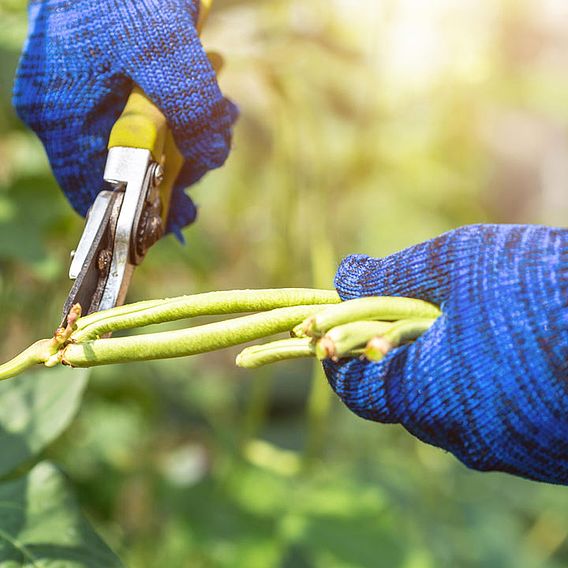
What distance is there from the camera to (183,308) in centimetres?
36

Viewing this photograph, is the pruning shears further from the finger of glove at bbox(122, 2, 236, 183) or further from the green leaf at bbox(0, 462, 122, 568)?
the green leaf at bbox(0, 462, 122, 568)

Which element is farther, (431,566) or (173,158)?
(431,566)

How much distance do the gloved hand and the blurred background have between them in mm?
330

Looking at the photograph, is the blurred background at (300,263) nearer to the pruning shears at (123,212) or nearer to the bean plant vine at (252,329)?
the pruning shears at (123,212)

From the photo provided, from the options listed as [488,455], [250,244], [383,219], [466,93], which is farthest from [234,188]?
[488,455]

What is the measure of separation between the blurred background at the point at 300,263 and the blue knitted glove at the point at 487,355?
0.48 m

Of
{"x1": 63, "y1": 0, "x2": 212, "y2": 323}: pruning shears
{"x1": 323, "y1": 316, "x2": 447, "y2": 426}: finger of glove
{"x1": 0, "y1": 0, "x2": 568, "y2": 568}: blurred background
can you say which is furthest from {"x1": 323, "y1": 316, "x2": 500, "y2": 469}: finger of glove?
{"x1": 0, "y1": 0, "x2": 568, "y2": 568}: blurred background

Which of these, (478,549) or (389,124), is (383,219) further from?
(478,549)

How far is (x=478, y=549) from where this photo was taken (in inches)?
55.6

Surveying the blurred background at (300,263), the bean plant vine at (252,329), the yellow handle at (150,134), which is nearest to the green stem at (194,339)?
the bean plant vine at (252,329)

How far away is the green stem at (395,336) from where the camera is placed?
327 mm

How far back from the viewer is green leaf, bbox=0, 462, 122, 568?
503mm

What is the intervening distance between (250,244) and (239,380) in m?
0.54

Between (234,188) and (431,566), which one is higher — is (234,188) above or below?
above
